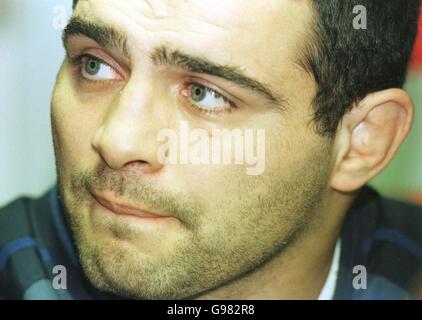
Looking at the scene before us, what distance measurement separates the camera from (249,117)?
1059mm

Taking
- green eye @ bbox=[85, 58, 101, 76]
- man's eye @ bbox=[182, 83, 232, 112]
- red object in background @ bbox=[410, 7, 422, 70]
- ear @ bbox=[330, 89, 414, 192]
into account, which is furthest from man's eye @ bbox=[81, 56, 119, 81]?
red object in background @ bbox=[410, 7, 422, 70]

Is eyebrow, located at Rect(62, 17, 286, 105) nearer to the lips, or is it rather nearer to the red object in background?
the lips

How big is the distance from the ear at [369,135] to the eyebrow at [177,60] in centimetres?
18

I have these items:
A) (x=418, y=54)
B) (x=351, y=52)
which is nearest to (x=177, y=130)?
(x=351, y=52)

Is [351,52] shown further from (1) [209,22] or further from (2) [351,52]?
(1) [209,22]

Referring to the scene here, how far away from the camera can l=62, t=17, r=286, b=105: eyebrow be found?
99cm

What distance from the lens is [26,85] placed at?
4.25 ft

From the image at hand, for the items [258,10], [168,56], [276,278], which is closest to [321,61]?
[258,10]

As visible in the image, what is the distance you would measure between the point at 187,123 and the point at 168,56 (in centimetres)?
11

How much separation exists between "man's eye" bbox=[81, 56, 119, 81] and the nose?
6 cm

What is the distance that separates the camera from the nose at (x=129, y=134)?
994 mm

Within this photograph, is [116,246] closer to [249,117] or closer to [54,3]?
[249,117]

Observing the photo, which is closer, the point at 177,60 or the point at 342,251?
the point at 177,60

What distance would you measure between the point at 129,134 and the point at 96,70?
150mm
